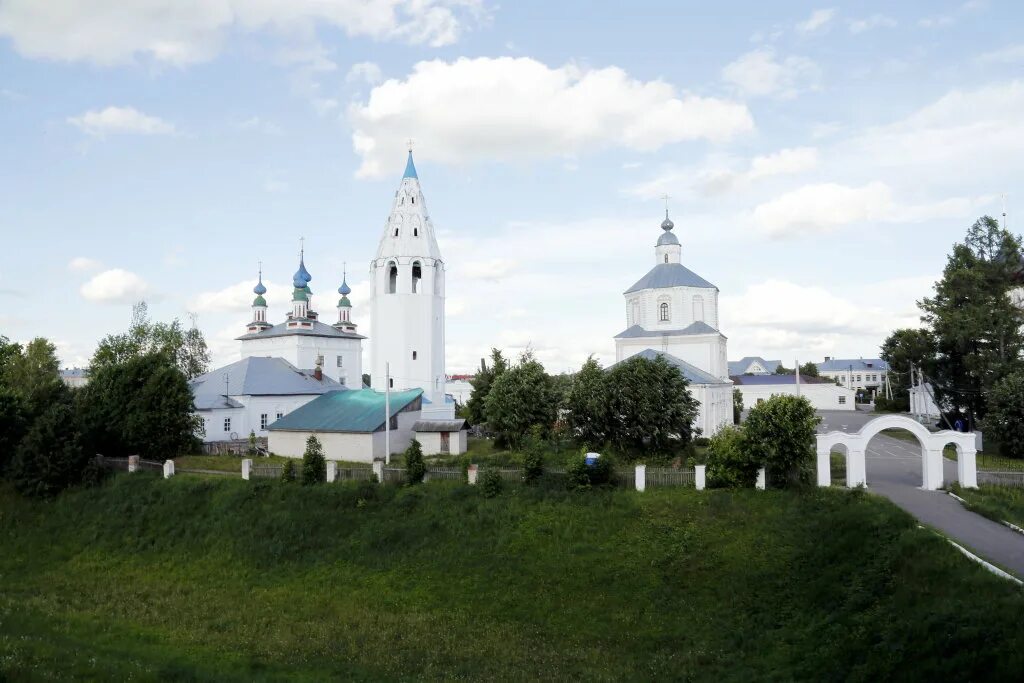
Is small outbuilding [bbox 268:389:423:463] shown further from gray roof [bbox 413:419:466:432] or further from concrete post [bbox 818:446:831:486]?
concrete post [bbox 818:446:831:486]

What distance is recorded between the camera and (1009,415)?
26.2 meters

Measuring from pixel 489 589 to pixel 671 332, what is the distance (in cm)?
2626

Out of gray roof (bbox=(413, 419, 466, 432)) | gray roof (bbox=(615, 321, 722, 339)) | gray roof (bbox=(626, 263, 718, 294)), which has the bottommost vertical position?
gray roof (bbox=(413, 419, 466, 432))

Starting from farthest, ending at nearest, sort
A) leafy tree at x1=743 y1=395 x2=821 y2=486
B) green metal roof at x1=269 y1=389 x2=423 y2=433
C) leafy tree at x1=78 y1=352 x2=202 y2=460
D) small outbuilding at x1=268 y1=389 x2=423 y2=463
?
green metal roof at x1=269 y1=389 x2=423 y2=433, small outbuilding at x1=268 y1=389 x2=423 y2=463, leafy tree at x1=78 y1=352 x2=202 y2=460, leafy tree at x1=743 y1=395 x2=821 y2=486

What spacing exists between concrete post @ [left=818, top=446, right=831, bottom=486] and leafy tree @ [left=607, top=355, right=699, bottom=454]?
7168 mm

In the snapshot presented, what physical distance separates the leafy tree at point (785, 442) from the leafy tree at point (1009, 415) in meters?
11.2

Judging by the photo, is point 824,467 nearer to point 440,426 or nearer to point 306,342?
point 440,426

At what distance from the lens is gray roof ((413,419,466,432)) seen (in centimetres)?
3110

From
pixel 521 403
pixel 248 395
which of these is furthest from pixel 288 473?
pixel 248 395

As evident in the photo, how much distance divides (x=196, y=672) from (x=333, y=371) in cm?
4408

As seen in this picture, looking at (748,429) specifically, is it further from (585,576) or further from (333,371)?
(333,371)

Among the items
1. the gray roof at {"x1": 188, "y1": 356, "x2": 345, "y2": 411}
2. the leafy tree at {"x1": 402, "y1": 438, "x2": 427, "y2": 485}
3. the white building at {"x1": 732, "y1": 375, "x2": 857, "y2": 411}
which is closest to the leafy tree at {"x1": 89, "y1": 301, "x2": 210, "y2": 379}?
the gray roof at {"x1": 188, "y1": 356, "x2": 345, "y2": 411}

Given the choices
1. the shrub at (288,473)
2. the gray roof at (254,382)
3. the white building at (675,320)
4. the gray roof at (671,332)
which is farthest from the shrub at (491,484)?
the gray roof at (671,332)

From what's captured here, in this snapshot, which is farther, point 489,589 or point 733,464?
point 733,464
